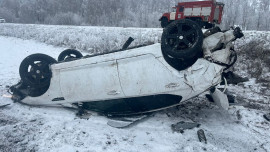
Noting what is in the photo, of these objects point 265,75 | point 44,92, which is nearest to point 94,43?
point 44,92

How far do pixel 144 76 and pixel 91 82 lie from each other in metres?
0.99

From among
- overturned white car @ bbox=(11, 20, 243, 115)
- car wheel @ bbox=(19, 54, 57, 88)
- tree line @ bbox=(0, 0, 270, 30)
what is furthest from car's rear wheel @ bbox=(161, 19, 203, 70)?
tree line @ bbox=(0, 0, 270, 30)

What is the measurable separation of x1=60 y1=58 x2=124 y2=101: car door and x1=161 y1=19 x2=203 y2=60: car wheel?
3.18 feet

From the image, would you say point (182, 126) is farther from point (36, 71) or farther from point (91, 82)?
point (36, 71)

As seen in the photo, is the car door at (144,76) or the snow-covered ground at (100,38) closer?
the car door at (144,76)

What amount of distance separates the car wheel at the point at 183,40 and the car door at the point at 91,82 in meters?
0.97

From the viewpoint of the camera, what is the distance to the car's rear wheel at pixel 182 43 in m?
2.75

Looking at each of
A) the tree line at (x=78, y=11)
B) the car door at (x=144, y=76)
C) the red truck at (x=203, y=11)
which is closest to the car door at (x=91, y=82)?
the car door at (x=144, y=76)

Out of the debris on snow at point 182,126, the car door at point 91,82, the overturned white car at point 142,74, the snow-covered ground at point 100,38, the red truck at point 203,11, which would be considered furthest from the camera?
the red truck at point 203,11

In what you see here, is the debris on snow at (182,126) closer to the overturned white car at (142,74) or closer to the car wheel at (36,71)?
the overturned white car at (142,74)

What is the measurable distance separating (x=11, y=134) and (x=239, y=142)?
140 inches

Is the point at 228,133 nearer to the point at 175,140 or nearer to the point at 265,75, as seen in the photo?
the point at 175,140

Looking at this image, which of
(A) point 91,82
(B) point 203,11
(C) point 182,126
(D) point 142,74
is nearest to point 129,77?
(D) point 142,74

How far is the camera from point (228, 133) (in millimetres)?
3053
